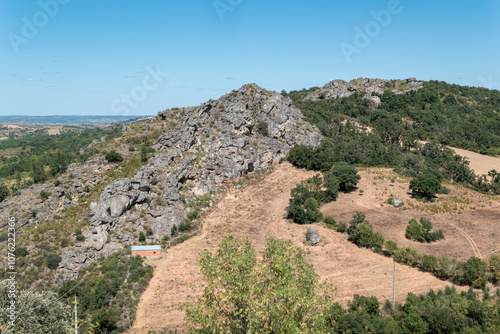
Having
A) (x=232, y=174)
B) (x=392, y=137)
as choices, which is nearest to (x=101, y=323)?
(x=232, y=174)

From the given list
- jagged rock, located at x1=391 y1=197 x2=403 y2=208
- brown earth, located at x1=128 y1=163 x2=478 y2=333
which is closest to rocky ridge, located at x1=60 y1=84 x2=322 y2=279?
brown earth, located at x1=128 y1=163 x2=478 y2=333

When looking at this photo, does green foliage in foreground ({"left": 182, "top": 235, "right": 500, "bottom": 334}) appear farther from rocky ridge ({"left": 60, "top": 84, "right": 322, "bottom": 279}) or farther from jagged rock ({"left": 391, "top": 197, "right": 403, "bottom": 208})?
jagged rock ({"left": 391, "top": 197, "right": 403, "bottom": 208})

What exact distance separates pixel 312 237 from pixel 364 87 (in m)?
86.5

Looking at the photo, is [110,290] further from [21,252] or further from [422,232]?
[422,232]

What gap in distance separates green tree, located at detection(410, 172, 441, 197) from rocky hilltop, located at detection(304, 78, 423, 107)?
2350 inches

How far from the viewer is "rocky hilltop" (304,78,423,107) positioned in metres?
102

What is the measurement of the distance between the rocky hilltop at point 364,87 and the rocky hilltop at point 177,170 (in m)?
40.8

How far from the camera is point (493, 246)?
3139 cm

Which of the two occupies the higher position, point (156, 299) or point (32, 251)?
point (32, 251)

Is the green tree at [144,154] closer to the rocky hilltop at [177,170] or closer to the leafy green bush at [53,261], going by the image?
the rocky hilltop at [177,170]

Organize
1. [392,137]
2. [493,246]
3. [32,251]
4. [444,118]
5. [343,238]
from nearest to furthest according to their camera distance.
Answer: [32,251] < [493,246] < [343,238] < [392,137] < [444,118]

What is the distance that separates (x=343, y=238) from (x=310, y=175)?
18667 millimetres

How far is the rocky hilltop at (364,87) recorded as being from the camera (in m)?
102

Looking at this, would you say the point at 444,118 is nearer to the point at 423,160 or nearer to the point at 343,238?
the point at 423,160
